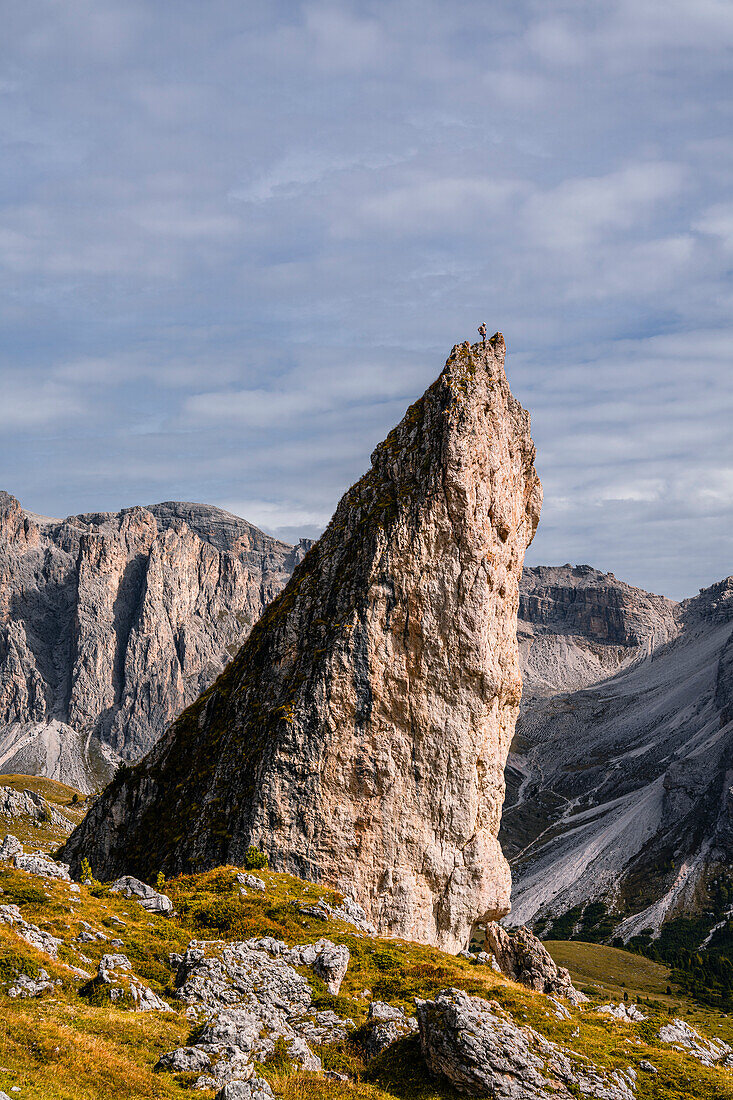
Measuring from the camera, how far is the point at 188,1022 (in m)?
24.4

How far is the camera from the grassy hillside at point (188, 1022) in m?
19.6

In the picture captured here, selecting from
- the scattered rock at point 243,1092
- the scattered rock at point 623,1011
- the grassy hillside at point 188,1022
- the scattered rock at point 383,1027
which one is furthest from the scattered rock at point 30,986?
the scattered rock at point 623,1011

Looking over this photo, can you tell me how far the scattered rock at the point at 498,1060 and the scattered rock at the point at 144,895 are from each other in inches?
499

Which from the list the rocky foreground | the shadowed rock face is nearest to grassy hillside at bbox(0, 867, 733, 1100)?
the rocky foreground

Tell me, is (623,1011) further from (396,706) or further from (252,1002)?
(252,1002)

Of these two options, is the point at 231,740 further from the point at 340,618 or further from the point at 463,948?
the point at 463,948

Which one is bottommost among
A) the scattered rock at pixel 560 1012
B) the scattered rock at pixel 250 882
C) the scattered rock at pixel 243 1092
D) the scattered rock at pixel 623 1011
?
the scattered rock at pixel 623 1011

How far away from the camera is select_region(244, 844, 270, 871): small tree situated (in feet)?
131

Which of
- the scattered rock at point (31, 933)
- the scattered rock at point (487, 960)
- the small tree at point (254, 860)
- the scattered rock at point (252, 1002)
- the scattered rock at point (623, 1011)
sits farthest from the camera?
the scattered rock at point (487, 960)

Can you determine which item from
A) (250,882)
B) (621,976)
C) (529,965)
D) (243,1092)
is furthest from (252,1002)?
(621,976)

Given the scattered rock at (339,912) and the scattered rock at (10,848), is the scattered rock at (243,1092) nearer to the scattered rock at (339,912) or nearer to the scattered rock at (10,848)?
the scattered rock at (339,912)

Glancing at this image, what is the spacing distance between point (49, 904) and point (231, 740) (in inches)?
801

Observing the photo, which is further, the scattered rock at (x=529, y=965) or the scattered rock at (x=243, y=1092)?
the scattered rock at (x=529, y=965)

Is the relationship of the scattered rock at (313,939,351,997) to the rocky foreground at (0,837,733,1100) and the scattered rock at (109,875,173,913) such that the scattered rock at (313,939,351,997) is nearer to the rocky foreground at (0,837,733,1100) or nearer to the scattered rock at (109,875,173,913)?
the rocky foreground at (0,837,733,1100)
